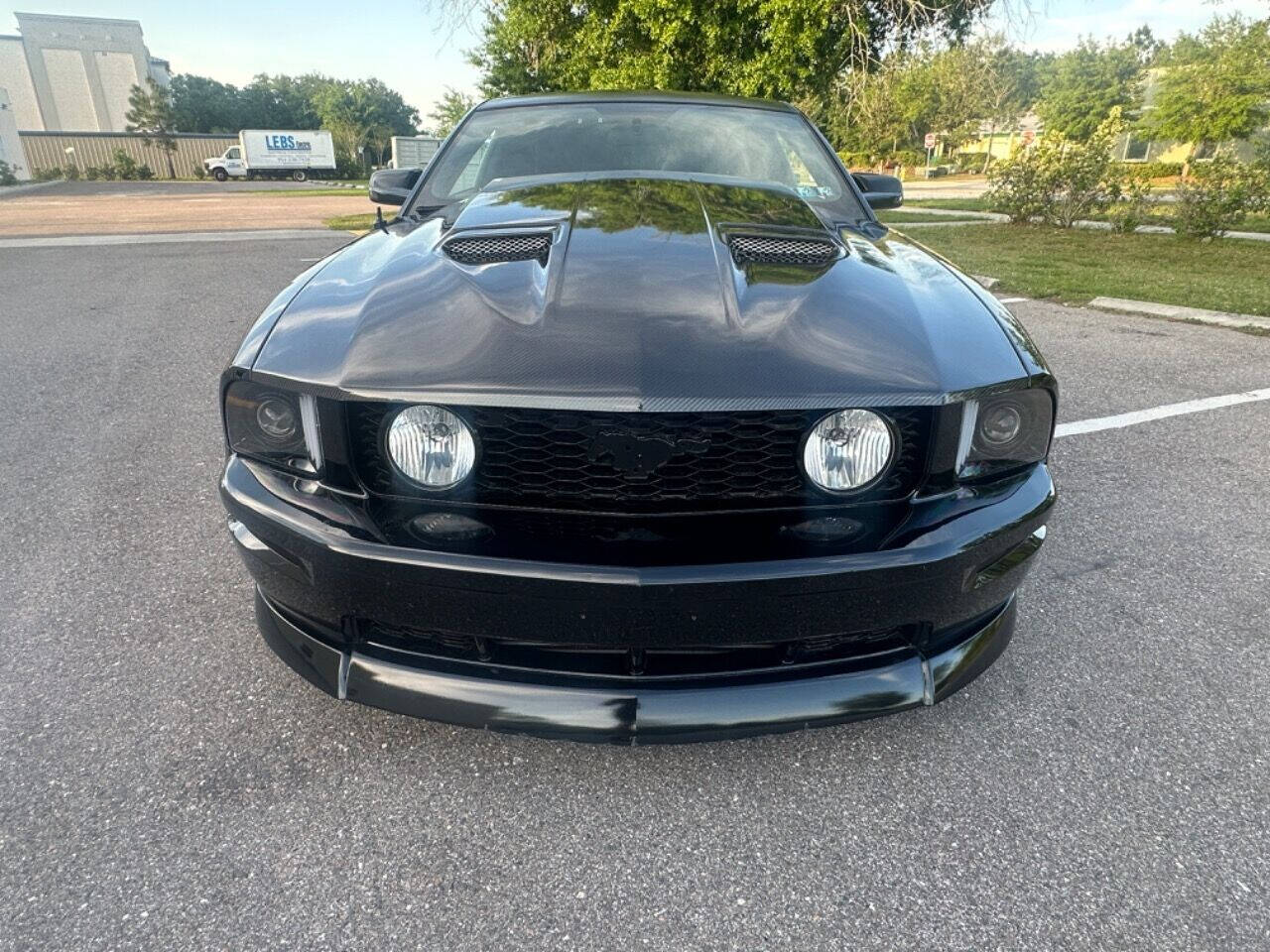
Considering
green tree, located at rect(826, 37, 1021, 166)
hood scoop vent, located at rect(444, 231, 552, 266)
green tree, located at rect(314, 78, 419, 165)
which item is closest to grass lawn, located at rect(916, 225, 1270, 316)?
green tree, located at rect(826, 37, 1021, 166)

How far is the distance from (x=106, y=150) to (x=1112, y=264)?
63054 millimetres

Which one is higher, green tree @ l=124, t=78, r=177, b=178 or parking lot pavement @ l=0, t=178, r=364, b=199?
green tree @ l=124, t=78, r=177, b=178

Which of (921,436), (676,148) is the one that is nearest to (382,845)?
(921,436)

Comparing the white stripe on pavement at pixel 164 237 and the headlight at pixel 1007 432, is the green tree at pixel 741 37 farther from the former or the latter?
the headlight at pixel 1007 432

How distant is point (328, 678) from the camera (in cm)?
158

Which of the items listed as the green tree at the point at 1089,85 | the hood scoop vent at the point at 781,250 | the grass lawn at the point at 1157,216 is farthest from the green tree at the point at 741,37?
the green tree at the point at 1089,85

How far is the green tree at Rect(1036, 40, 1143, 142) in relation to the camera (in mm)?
47156

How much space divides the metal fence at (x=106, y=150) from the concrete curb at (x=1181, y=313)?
60.6 metres

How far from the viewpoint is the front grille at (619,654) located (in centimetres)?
149

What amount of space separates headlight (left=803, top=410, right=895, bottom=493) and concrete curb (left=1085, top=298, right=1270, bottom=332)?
244 inches

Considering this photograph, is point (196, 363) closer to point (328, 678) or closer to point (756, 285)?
point (328, 678)

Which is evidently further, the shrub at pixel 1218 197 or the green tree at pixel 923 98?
the green tree at pixel 923 98

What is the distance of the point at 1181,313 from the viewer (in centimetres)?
636

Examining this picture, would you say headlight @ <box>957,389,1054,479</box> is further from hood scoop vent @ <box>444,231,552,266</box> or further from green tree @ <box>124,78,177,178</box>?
green tree @ <box>124,78,177,178</box>
